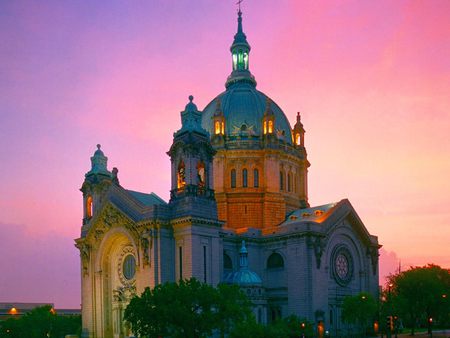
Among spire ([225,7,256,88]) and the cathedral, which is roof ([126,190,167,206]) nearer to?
the cathedral

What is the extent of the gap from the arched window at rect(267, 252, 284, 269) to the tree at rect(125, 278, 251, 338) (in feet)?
79.1

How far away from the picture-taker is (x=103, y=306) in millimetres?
82688

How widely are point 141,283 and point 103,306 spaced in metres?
11.0

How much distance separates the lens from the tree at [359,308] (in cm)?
7775

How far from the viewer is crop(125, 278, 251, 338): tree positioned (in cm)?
5775

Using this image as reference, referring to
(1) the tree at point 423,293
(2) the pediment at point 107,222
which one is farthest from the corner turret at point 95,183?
(1) the tree at point 423,293

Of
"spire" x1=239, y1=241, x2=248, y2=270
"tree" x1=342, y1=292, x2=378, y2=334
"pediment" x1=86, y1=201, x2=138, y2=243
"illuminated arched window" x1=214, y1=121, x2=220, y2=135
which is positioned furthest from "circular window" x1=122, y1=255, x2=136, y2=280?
"tree" x1=342, y1=292, x2=378, y2=334

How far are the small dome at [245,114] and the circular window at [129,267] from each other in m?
23.3

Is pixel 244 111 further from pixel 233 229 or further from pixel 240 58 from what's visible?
pixel 233 229

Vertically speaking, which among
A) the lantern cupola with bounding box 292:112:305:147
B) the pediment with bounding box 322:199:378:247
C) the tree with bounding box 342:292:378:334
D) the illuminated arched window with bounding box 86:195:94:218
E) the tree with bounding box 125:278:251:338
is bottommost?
the tree with bounding box 342:292:378:334

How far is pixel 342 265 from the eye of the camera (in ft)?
285

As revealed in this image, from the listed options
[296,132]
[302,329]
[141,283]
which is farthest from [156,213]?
[296,132]

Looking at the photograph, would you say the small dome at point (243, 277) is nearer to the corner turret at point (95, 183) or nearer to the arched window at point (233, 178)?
the arched window at point (233, 178)

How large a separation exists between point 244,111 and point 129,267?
28949 millimetres
